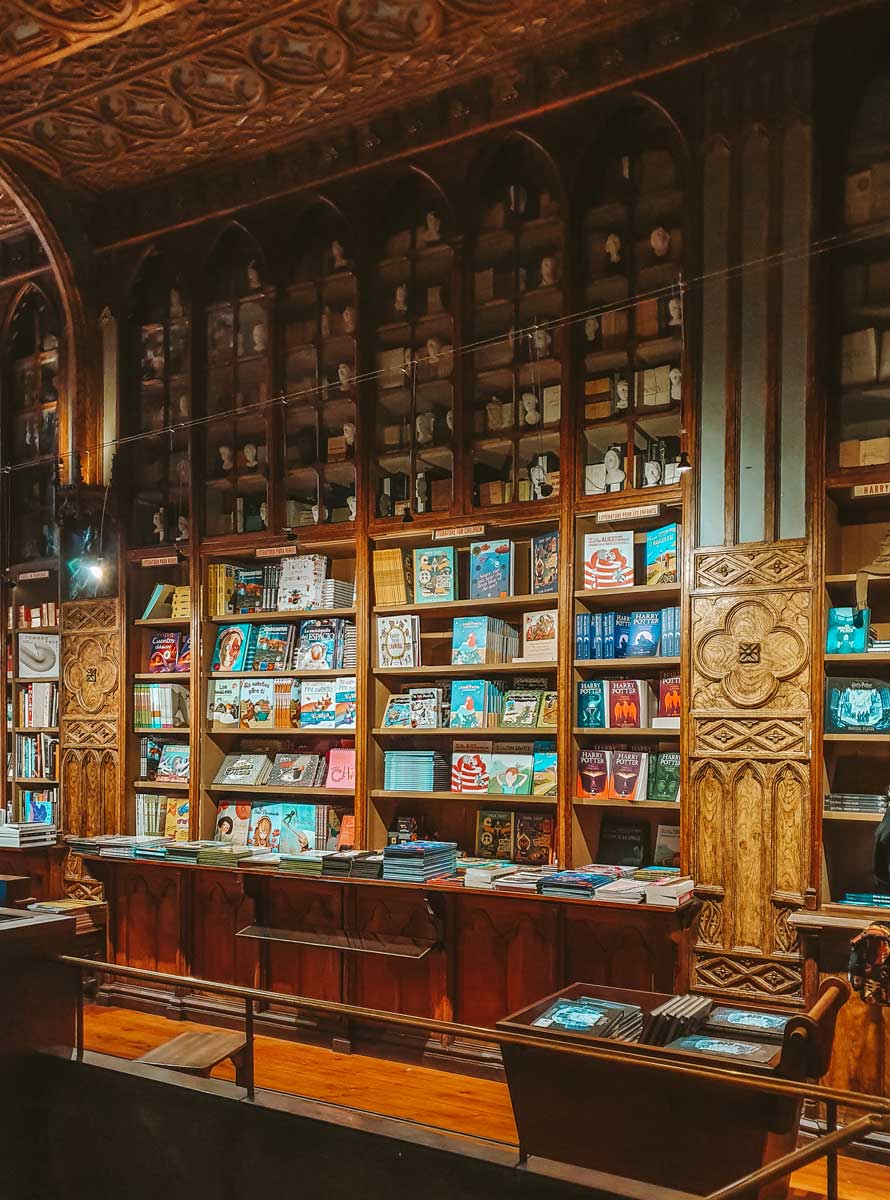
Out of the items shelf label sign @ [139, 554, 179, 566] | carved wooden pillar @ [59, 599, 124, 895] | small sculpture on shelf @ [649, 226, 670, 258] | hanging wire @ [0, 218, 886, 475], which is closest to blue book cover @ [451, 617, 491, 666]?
hanging wire @ [0, 218, 886, 475]

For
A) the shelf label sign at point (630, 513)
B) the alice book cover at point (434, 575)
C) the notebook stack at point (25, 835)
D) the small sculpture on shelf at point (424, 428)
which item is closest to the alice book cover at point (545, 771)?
the alice book cover at point (434, 575)

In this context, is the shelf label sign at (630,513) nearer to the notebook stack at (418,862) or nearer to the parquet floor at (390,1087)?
the notebook stack at (418,862)

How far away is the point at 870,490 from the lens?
4.58 metres

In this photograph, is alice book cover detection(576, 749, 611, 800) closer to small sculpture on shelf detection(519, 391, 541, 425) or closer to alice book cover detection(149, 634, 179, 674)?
small sculpture on shelf detection(519, 391, 541, 425)

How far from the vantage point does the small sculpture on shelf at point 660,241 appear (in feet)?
17.1

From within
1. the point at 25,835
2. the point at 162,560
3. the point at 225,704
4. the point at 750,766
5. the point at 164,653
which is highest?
the point at 162,560

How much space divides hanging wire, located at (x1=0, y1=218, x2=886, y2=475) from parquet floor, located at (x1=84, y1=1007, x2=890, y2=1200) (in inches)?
134

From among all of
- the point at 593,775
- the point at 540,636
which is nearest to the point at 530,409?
the point at 540,636

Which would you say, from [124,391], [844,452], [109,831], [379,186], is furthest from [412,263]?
[109,831]

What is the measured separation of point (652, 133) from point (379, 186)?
4.92 feet

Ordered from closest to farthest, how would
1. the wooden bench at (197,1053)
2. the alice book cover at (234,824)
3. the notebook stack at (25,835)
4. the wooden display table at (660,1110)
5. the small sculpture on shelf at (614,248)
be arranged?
the wooden display table at (660,1110) → the wooden bench at (197,1053) → the small sculpture on shelf at (614,248) → the alice book cover at (234,824) → the notebook stack at (25,835)

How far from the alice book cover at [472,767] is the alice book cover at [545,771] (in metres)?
0.26

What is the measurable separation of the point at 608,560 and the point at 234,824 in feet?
8.88

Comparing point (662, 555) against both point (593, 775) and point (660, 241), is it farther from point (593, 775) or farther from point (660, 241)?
point (660, 241)
